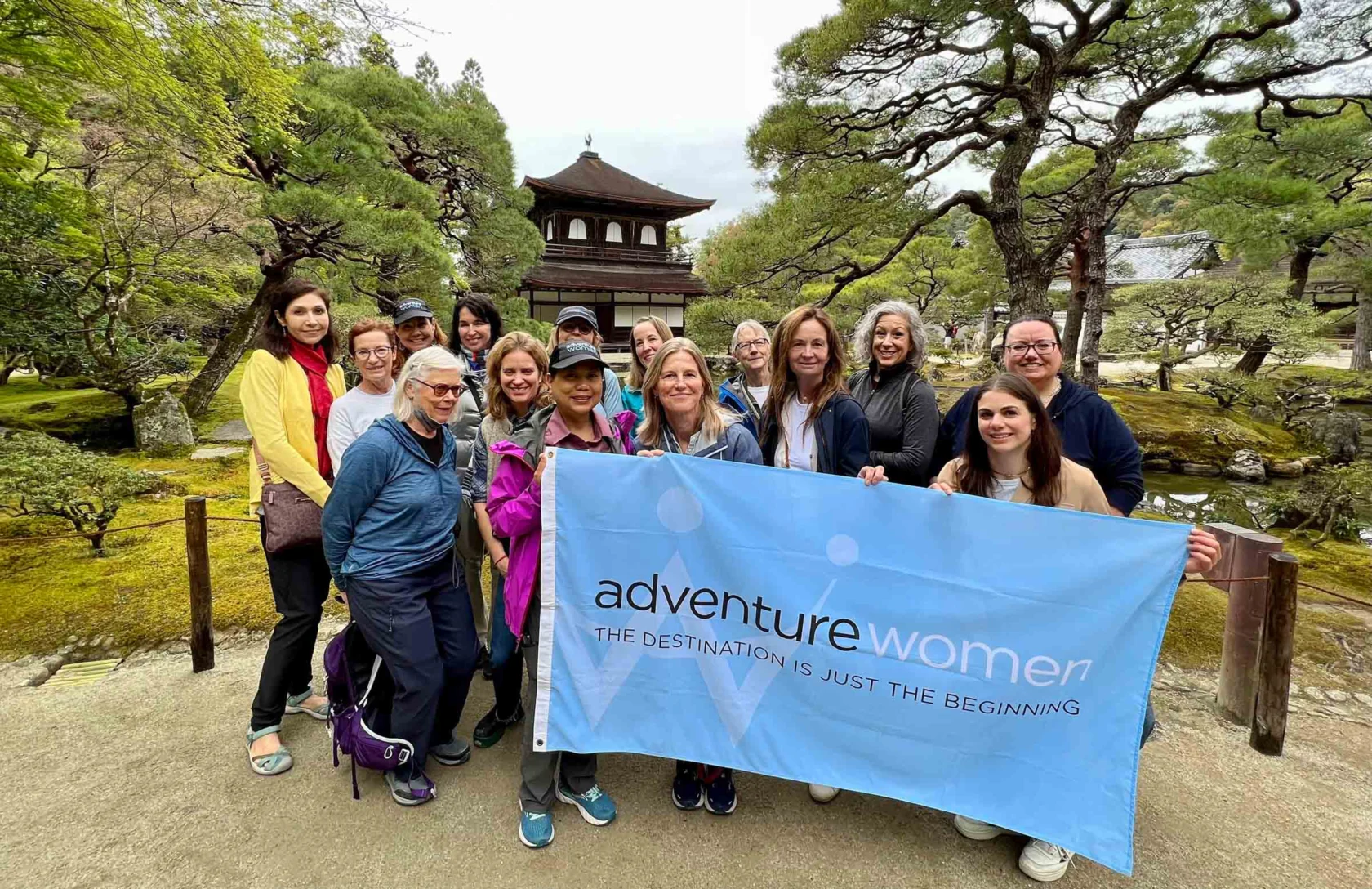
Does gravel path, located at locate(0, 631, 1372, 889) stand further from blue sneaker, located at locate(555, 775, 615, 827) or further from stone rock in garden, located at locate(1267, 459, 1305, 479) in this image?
stone rock in garden, located at locate(1267, 459, 1305, 479)

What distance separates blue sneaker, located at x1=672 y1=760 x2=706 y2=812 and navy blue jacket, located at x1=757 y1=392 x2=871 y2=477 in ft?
4.23

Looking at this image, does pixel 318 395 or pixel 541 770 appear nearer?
pixel 541 770

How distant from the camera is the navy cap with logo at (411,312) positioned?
9.91 ft

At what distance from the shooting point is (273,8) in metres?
5.76

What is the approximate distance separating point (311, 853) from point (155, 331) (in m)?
13.1

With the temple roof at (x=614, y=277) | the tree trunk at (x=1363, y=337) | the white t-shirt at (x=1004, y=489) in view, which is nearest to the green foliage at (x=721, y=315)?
the white t-shirt at (x=1004, y=489)

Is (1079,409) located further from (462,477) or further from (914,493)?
(462,477)

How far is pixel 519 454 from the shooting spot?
2234 millimetres

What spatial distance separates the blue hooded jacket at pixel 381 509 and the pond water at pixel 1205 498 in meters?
9.05

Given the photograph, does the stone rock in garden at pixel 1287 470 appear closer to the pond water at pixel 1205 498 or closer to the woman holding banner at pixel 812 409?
the pond water at pixel 1205 498

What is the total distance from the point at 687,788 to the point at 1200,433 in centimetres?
1338

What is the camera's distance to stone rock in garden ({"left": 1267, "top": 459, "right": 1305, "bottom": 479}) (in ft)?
34.5

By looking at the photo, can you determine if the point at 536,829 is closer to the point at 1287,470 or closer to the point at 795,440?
the point at 795,440

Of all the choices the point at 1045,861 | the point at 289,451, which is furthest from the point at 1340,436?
the point at 289,451
